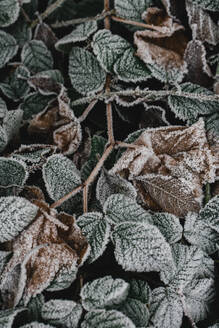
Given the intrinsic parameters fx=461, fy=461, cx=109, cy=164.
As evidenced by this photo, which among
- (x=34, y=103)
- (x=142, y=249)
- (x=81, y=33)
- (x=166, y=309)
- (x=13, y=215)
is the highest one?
(x=81, y=33)

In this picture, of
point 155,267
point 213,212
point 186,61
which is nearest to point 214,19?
point 186,61

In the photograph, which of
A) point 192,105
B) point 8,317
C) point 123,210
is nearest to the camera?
point 8,317

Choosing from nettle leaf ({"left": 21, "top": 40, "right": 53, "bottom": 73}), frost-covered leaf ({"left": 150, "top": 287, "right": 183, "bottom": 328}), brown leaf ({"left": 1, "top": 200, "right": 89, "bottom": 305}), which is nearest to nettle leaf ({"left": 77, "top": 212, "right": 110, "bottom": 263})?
brown leaf ({"left": 1, "top": 200, "right": 89, "bottom": 305})

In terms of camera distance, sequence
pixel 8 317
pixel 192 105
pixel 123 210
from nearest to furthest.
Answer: pixel 8 317 < pixel 123 210 < pixel 192 105

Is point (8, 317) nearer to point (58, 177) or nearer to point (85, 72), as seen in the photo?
point (58, 177)

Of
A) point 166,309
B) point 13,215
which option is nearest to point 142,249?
point 166,309

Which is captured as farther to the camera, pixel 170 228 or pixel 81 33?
pixel 81 33

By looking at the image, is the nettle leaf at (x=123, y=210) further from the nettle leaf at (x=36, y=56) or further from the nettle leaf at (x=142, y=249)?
the nettle leaf at (x=36, y=56)

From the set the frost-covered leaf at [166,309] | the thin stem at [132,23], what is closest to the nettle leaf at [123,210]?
the frost-covered leaf at [166,309]

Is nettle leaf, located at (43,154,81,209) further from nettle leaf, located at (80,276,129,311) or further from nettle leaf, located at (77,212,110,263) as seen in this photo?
nettle leaf, located at (80,276,129,311)

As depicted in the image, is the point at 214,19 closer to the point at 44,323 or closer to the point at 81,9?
the point at 81,9
